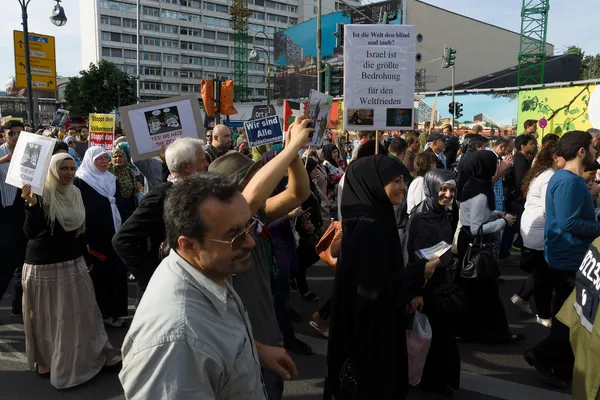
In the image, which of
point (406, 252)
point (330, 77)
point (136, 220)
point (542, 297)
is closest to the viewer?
point (136, 220)

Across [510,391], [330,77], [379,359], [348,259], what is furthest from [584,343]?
[330,77]

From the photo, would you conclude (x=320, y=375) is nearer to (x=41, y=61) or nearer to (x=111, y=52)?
(x=41, y=61)

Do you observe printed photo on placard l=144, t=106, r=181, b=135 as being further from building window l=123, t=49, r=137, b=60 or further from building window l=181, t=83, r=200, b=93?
building window l=181, t=83, r=200, b=93

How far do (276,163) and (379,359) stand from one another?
130 cm

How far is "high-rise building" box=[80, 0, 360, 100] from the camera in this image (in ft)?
267

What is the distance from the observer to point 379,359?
2.80 meters

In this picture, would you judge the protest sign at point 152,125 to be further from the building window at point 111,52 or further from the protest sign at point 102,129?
the building window at point 111,52

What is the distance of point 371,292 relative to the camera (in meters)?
2.75

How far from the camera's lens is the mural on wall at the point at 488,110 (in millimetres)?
30062

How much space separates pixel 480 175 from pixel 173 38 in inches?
3540

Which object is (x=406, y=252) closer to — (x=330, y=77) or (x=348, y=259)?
(x=348, y=259)

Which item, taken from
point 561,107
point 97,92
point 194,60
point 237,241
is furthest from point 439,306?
point 194,60

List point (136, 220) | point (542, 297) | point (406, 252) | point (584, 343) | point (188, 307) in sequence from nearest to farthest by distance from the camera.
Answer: point (188, 307) < point (584, 343) < point (136, 220) < point (406, 252) < point (542, 297)

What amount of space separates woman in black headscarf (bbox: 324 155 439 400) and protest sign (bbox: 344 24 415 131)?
7.67 feet
